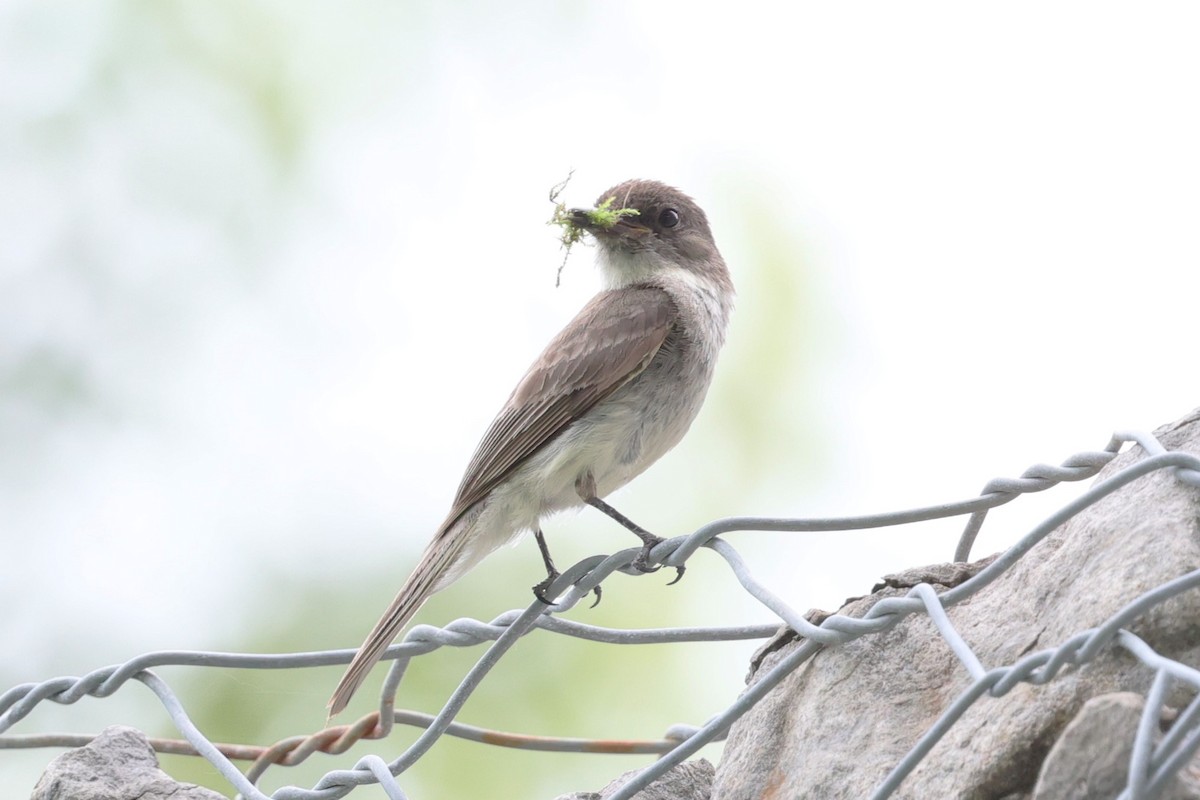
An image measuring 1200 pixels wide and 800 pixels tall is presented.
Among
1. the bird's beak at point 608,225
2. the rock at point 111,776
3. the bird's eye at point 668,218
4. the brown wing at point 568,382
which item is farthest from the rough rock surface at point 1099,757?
the bird's eye at point 668,218

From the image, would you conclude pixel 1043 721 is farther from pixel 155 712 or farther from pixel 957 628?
pixel 155 712

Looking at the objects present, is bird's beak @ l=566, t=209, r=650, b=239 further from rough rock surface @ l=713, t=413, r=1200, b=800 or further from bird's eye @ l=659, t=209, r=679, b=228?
rough rock surface @ l=713, t=413, r=1200, b=800

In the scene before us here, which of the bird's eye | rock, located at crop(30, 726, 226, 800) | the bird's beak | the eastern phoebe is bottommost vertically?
rock, located at crop(30, 726, 226, 800)

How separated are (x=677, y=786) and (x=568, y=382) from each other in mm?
1763

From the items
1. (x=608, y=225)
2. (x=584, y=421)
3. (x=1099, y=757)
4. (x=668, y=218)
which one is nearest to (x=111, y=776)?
(x=584, y=421)

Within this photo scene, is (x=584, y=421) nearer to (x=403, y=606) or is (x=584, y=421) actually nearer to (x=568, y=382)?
(x=568, y=382)

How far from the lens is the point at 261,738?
17.3 ft

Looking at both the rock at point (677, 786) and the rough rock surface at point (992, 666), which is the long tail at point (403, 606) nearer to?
the rock at point (677, 786)

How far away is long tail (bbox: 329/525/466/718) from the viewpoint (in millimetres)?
3199

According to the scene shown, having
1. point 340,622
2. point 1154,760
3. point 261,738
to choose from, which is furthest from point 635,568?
point 340,622

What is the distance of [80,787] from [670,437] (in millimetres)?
2242

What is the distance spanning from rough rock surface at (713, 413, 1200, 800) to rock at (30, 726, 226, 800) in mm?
1237

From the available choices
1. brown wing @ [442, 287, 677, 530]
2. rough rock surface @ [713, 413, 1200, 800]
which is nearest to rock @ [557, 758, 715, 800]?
rough rock surface @ [713, 413, 1200, 800]

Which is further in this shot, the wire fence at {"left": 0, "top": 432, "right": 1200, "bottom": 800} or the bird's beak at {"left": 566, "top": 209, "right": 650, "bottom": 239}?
the bird's beak at {"left": 566, "top": 209, "right": 650, "bottom": 239}
